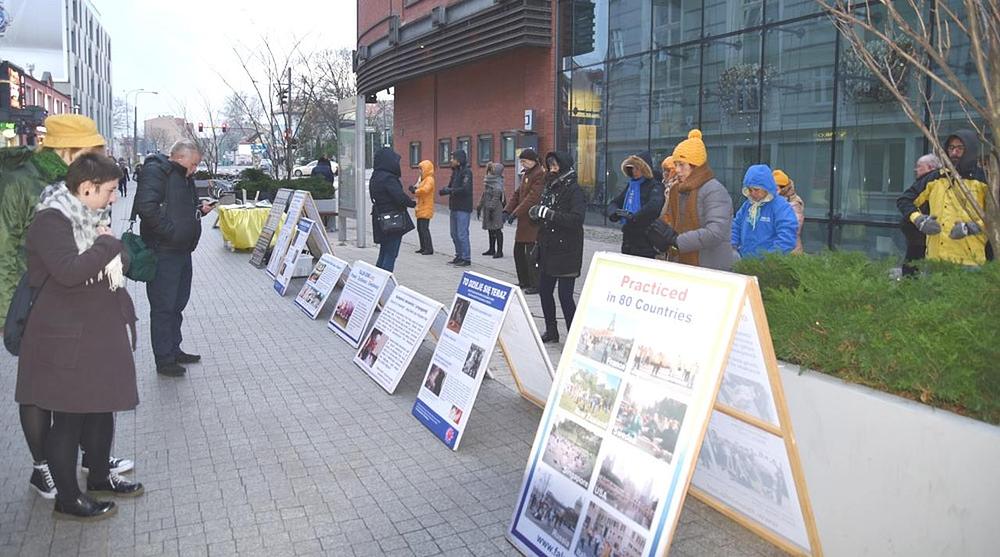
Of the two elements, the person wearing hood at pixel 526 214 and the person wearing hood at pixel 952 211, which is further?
the person wearing hood at pixel 526 214

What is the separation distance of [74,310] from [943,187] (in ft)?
20.7

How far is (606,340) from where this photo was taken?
3426mm

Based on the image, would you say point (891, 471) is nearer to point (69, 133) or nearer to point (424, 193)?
point (69, 133)

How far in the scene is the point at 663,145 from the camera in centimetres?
1766

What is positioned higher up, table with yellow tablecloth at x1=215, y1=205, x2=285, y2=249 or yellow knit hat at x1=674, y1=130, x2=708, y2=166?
yellow knit hat at x1=674, y1=130, x2=708, y2=166

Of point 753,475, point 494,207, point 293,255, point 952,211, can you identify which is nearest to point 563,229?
point 952,211

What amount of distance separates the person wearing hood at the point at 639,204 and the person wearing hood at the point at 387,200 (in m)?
3.37

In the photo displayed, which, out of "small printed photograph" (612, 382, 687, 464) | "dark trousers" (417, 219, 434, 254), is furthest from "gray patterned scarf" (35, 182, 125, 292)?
"dark trousers" (417, 219, 434, 254)

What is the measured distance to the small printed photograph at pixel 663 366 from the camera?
3.01 meters

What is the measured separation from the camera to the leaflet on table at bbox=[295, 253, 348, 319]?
9.06 m

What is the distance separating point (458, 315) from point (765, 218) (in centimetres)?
245

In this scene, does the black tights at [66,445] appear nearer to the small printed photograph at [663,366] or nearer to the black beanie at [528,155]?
the small printed photograph at [663,366]

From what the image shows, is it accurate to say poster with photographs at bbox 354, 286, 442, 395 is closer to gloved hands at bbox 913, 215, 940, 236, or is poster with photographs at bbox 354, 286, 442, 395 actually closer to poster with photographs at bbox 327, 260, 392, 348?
poster with photographs at bbox 327, 260, 392, 348

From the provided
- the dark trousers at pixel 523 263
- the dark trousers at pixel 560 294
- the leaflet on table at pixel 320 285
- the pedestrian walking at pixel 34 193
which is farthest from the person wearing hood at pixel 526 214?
the pedestrian walking at pixel 34 193
